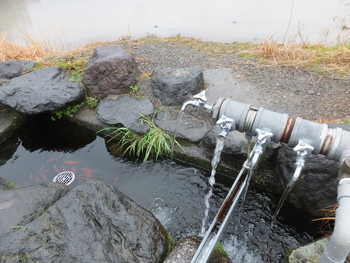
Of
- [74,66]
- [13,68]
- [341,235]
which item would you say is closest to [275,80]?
[341,235]

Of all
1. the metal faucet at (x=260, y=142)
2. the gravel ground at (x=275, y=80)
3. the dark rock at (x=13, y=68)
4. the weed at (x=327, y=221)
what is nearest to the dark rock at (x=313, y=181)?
the weed at (x=327, y=221)

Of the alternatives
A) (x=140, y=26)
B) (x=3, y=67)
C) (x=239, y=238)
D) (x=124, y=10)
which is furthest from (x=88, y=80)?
(x=124, y=10)

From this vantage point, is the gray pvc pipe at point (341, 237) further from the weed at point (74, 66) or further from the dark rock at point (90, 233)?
the weed at point (74, 66)

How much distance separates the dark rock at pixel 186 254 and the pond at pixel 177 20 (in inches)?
265

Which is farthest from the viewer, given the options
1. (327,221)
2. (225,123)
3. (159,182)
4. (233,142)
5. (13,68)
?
(13,68)

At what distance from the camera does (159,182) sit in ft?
12.9

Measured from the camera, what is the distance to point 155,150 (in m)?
4.12

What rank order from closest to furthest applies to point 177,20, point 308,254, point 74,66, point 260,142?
point 260,142, point 308,254, point 74,66, point 177,20

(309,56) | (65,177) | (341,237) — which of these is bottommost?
(65,177)

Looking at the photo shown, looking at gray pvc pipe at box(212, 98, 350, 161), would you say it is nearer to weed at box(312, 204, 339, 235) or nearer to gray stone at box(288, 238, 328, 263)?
gray stone at box(288, 238, 328, 263)

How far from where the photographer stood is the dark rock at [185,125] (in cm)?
405

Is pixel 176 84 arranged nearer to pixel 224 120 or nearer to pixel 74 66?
pixel 224 120

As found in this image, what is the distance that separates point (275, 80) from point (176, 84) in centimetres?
Answer: 191

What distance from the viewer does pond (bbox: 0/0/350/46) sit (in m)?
8.23
